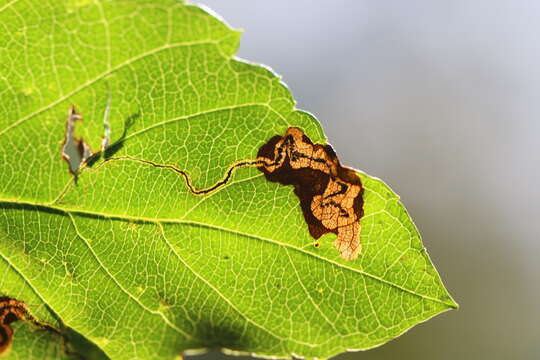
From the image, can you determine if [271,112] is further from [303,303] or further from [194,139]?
[303,303]

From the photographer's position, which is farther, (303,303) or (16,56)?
(303,303)

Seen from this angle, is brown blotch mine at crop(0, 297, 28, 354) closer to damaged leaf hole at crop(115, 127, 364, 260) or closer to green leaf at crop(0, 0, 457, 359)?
green leaf at crop(0, 0, 457, 359)

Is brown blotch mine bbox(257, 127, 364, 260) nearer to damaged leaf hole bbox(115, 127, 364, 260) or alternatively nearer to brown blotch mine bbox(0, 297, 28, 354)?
damaged leaf hole bbox(115, 127, 364, 260)

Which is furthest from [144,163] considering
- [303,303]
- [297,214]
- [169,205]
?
[303,303]

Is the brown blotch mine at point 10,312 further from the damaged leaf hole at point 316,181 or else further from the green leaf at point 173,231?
the damaged leaf hole at point 316,181

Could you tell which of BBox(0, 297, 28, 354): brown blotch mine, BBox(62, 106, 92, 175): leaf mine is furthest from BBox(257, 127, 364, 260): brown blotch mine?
BBox(0, 297, 28, 354): brown blotch mine

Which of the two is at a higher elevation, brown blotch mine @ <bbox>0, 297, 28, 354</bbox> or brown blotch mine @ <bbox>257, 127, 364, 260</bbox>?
brown blotch mine @ <bbox>257, 127, 364, 260</bbox>

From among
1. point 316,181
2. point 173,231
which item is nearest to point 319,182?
point 316,181
